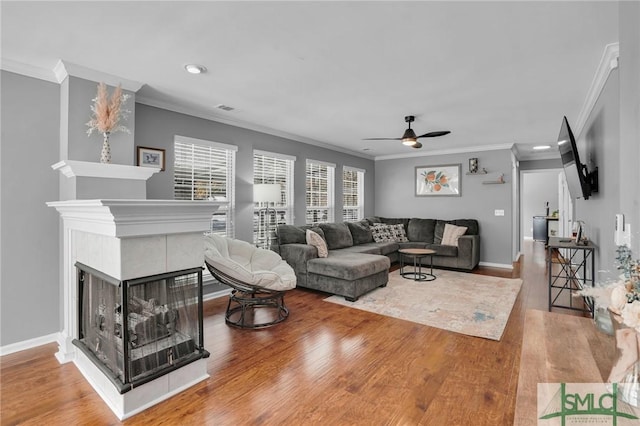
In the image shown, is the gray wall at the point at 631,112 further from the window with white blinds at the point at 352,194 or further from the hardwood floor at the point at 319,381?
the window with white blinds at the point at 352,194

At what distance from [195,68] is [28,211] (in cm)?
193

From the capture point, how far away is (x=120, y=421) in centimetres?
186

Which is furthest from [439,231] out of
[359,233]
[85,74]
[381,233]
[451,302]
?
[85,74]

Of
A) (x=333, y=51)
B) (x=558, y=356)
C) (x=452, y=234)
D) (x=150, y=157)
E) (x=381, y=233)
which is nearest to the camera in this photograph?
(x=558, y=356)

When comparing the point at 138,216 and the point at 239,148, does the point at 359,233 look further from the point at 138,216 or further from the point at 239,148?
the point at 138,216

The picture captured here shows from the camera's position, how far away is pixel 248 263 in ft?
12.9

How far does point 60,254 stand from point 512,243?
279 inches

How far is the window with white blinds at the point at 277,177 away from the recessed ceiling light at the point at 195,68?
201cm

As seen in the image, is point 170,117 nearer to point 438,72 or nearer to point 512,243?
point 438,72

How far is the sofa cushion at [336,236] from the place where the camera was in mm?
5574

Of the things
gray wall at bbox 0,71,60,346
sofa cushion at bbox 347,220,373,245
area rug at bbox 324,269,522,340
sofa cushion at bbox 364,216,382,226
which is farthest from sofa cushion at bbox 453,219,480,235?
gray wall at bbox 0,71,60,346

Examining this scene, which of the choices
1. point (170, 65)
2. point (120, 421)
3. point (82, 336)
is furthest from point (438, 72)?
point (82, 336)

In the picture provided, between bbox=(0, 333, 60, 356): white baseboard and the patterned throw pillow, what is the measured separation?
17.1ft

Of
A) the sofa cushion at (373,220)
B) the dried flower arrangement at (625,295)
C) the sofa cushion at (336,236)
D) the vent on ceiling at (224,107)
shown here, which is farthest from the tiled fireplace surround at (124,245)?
the sofa cushion at (373,220)
